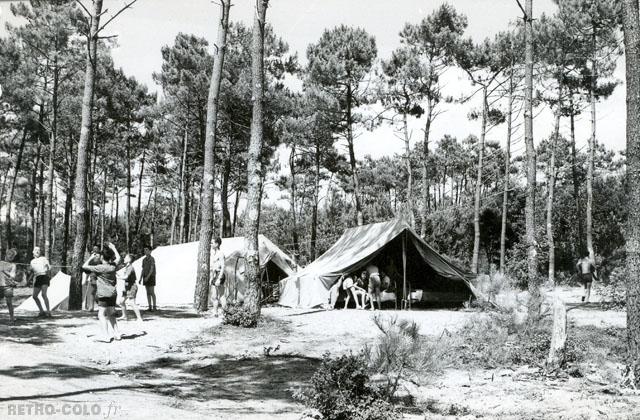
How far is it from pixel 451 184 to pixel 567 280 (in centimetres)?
2621

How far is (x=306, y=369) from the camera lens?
714cm

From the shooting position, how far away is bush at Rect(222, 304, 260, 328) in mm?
9508

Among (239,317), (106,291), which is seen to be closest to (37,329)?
(106,291)

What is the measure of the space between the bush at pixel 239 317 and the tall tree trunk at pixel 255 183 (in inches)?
3.6

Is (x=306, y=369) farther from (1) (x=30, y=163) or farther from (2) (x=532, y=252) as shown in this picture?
(1) (x=30, y=163)

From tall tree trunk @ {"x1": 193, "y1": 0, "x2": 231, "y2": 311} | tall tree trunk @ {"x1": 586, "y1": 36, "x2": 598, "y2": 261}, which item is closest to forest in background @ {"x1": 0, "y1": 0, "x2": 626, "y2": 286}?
tall tree trunk @ {"x1": 586, "y1": 36, "x2": 598, "y2": 261}

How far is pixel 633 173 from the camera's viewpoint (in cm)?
686

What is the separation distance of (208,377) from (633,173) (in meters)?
5.69

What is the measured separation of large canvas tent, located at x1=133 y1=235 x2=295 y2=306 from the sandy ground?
4.72 m

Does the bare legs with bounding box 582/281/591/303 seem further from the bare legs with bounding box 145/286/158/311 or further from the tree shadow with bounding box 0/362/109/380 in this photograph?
the tree shadow with bounding box 0/362/109/380

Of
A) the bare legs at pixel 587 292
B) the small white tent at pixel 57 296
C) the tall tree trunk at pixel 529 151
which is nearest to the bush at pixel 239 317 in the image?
the tall tree trunk at pixel 529 151

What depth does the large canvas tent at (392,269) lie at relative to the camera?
556 inches

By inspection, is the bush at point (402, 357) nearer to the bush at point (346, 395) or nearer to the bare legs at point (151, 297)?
the bush at point (346, 395)

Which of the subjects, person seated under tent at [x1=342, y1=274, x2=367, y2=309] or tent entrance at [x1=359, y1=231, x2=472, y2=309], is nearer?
person seated under tent at [x1=342, y1=274, x2=367, y2=309]
